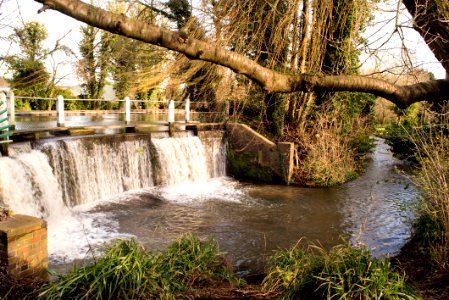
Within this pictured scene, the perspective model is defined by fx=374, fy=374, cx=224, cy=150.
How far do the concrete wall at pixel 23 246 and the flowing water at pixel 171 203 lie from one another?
0.70 m

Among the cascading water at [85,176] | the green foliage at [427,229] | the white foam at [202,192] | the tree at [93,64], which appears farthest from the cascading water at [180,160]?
the tree at [93,64]

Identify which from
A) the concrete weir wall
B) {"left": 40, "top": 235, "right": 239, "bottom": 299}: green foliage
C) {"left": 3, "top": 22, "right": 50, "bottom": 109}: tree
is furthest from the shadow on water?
{"left": 3, "top": 22, "right": 50, "bottom": 109}: tree

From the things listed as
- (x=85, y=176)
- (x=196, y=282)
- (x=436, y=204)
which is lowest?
(x=196, y=282)

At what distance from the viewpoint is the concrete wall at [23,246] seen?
4.04 m

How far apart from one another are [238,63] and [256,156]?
9795 millimetres

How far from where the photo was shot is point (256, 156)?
1249 centimetres

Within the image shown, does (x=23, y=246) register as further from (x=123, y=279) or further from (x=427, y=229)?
(x=427, y=229)

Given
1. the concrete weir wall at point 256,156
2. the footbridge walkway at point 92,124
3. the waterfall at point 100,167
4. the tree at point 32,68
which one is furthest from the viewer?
the tree at point 32,68

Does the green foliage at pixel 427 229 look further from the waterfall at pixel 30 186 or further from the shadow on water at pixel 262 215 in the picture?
the waterfall at pixel 30 186

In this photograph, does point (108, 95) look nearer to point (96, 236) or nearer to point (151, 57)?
point (151, 57)

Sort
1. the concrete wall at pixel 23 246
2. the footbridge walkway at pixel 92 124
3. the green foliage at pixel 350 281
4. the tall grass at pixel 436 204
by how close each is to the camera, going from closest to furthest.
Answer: the green foliage at pixel 350 281
the concrete wall at pixel 23 246
the tall grass at pixel 436 204
the footbridge walkway at pixel 92 124

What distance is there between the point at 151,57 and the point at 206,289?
11408 mm

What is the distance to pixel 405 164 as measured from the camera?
1475 cm

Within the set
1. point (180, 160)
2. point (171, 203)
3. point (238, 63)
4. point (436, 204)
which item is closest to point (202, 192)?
point (171, 203)
